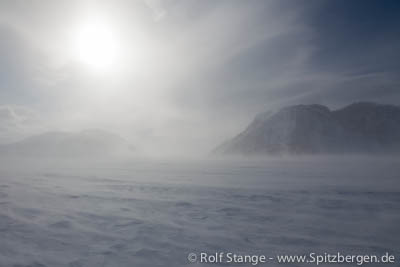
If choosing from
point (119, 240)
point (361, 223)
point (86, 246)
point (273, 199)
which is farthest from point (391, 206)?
point (86, 246)

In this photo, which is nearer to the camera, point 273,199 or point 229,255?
point 229,255

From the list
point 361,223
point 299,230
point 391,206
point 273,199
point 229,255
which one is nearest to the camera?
point 229,255

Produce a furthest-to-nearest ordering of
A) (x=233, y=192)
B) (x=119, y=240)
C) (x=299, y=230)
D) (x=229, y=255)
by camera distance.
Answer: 1. (x=233, y=192)
2. (x=299, y=230)
3. (x=119, y=240)
4. (x=229, y=255)

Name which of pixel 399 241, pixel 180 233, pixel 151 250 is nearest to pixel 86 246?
pixel 151 250

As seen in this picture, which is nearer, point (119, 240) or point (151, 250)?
point (151, 250)

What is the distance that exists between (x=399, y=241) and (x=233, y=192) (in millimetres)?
9600

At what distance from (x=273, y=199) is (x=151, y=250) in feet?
27.3

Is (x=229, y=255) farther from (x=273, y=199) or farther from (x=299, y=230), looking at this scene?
(x=273, y=199)

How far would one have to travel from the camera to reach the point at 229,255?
6.50m

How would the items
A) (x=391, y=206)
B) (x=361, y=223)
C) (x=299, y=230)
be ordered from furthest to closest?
(x=391, y=206)
(x=361, y=223)
(x=299, y=230)

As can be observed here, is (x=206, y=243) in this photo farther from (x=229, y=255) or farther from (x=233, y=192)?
(x=233, y=192)

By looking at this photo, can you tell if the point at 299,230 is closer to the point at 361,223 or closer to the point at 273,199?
the point at 361,223

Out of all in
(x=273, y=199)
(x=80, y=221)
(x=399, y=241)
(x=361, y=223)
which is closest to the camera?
(x=399, y=241)

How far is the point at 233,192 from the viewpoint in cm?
1603
